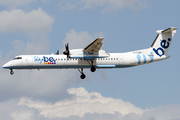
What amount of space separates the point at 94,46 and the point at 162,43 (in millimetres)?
9897

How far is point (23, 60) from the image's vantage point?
38906mm

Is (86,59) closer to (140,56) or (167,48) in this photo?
(140,56)

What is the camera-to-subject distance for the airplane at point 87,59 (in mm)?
38281

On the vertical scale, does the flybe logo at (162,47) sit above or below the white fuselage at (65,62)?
above

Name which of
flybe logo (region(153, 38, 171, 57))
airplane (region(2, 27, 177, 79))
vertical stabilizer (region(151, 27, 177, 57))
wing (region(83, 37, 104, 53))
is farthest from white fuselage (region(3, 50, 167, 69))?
vertical stabilizer (region(151, 27, 177, 57))

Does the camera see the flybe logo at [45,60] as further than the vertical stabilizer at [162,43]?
No

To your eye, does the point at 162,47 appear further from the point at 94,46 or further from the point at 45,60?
the point at 45,60

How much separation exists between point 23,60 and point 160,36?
1784 cm

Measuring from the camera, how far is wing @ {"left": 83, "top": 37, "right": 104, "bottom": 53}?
3571cm

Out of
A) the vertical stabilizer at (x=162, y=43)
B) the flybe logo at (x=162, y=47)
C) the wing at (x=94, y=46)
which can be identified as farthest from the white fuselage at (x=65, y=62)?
the vertical stabilizer at (x=162, y=43)

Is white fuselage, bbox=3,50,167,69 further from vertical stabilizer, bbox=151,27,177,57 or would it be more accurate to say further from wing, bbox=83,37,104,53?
vertical stabilizer, bbox=151,27,177,57

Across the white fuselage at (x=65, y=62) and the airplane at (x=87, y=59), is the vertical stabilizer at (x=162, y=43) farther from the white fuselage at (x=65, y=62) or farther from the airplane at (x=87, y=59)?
the white fuselage at (x=65, y=62)

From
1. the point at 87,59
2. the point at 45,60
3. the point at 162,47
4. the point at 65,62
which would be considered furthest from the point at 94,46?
the point at 162,47

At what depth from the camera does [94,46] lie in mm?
37312
